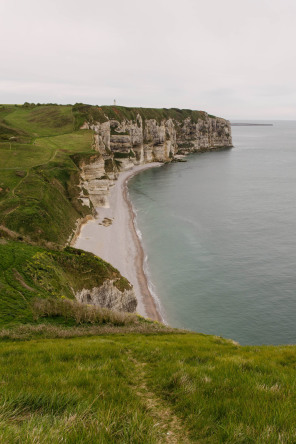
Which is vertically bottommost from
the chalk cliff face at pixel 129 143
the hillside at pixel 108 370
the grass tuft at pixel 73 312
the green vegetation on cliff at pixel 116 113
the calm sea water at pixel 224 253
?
the calm sea water at pixel 224 253

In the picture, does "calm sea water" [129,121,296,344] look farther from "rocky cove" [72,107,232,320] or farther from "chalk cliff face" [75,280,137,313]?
"chalk cliff face" [75,280,137,313]

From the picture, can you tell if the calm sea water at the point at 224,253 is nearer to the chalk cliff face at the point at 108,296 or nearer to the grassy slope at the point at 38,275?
the chalk cliff face at the point at 108,296

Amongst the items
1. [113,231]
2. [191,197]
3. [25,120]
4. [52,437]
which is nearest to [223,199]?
[191,197]

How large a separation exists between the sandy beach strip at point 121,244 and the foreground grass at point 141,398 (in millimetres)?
28933

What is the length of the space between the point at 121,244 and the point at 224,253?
19.5 m

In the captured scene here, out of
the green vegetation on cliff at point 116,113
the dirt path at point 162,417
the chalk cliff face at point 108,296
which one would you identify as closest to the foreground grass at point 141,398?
the dirt path at point 162,417

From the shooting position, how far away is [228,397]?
240 inches

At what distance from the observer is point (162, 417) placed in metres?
5.69

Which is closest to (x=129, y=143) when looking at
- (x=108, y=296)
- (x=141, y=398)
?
(x=108, y=296)

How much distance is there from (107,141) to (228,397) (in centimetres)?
12247

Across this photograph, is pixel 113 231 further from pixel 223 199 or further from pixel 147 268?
pixel 223 199

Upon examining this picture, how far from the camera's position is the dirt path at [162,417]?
192 inches

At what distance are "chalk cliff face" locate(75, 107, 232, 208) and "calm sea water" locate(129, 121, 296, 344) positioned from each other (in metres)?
13.1

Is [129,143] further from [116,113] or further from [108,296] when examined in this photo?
[108,296]
